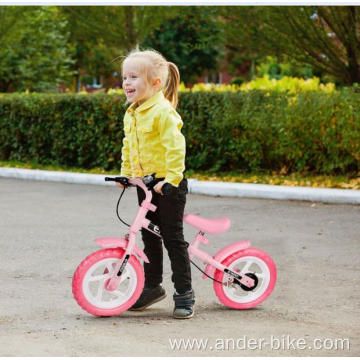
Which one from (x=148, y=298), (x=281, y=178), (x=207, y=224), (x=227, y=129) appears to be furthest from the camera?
(x=227, y=129)

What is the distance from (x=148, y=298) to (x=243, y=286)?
589mm

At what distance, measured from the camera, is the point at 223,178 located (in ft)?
42.1

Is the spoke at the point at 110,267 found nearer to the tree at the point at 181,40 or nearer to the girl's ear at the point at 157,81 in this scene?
the girl's ear at the point at 157,81

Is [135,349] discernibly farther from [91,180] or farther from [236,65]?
[236,65]

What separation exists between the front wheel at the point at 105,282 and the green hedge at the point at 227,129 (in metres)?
7.55

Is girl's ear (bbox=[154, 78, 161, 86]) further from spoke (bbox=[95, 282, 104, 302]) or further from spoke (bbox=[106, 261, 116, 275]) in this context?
spoke (bbox=[95, 282, 104, 302])

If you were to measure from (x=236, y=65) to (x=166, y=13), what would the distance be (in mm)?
28803

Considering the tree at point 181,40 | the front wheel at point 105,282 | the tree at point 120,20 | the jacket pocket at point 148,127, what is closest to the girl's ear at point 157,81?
the jacket pocket at point 148,127

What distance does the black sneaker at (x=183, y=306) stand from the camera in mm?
4945

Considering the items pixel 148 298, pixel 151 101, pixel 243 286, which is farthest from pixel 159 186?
pixel 243 286

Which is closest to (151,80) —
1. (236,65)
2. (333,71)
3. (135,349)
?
(135,349)

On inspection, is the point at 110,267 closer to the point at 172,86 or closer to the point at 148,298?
the point at 148,298

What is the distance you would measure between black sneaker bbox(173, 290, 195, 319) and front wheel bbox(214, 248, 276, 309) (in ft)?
0.78

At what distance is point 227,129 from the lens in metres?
13.2
